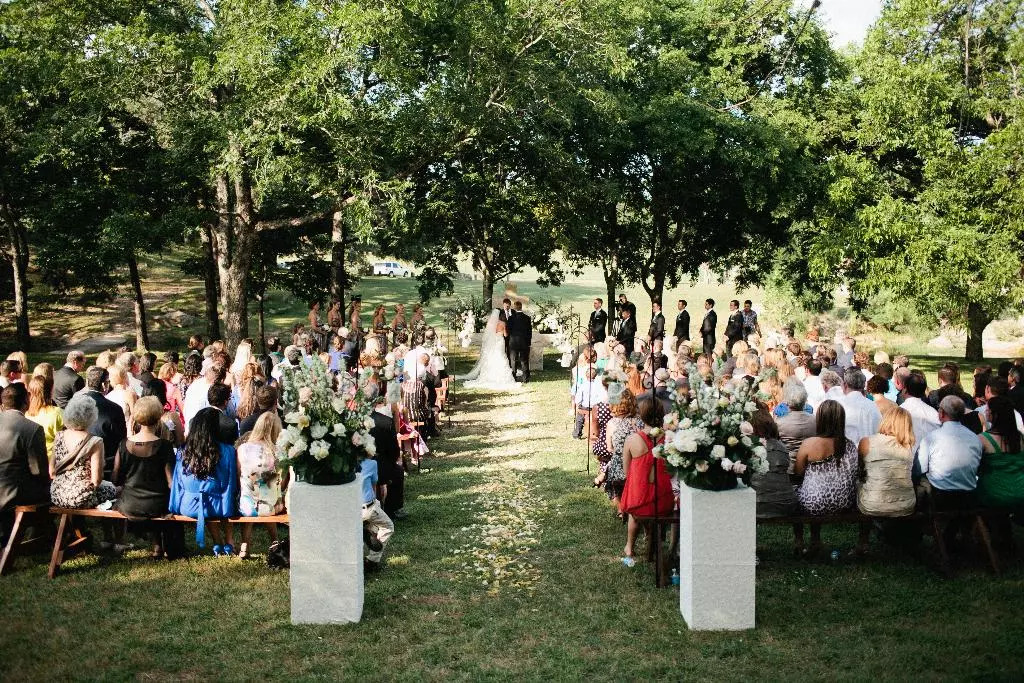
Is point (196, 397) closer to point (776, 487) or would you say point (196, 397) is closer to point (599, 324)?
point (776, 487)

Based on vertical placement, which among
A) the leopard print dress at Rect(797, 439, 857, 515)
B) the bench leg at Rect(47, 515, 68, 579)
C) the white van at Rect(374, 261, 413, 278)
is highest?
the white van at Rect(374, 261, 413, 278)

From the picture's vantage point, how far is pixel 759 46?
26.6 meters

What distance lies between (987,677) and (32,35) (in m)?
21.3

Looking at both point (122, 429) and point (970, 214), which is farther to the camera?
point (970, 214)

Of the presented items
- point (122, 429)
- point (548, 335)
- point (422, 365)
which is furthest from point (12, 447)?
point (548, 335)

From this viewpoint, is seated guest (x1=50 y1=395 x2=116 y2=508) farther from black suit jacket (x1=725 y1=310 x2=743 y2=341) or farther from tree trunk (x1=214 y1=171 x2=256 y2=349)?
black suit jacket (x1=725 y1=310 x2=743 y2=341)

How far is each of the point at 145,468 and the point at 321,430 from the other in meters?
2.11

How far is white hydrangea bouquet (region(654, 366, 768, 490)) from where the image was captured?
6.79 meters

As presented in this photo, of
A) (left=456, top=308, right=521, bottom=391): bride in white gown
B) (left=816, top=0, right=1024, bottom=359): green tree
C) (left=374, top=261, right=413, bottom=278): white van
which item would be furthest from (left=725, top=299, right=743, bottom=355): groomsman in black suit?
(left=374, top=261, right=413, bottom=278): white van

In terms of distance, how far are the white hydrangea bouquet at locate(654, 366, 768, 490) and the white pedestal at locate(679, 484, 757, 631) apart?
0.60 ft

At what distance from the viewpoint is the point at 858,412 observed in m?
9.43

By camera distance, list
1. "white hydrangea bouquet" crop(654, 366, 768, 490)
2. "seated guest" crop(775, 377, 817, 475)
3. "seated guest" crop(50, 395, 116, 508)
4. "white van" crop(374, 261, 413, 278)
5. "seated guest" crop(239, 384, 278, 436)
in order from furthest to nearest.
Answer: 1. "white van" crop(374, 261, 413, 278)
2. "seated guest" crop(775, 377, 817, 475)
3. "seated guest" crop(239, 384, 278, 436)
4. "seated guest" crop(50, 395, 116, 508)
5. "white hydrangea bouquet" crop(654, 366, 768, 490)

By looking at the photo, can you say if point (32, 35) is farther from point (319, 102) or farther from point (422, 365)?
point (422, 365)

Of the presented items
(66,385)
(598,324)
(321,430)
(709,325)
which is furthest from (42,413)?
(709,325)
